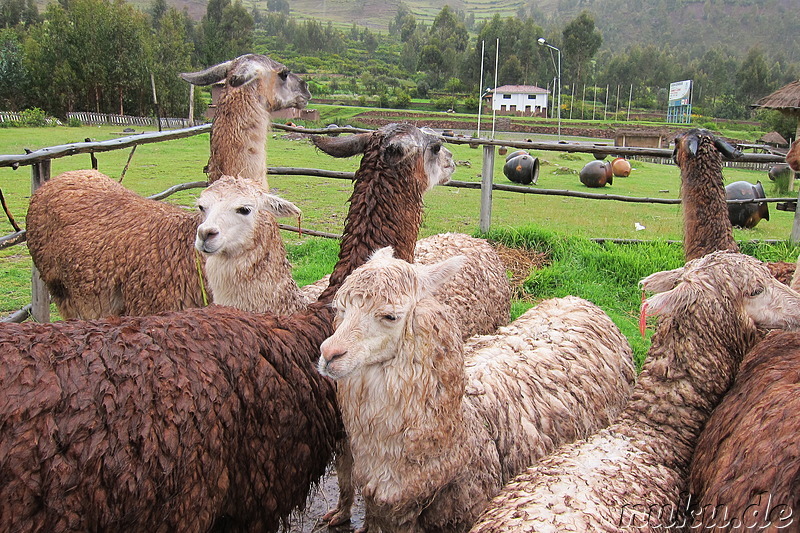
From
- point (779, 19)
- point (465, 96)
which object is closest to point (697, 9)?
point (779, 19)

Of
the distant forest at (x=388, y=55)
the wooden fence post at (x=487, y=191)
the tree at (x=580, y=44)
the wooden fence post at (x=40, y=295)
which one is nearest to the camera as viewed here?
the wooden fence post at (x=40, y=295)

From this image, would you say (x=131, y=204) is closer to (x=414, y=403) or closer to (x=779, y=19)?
(x=414, y=403)

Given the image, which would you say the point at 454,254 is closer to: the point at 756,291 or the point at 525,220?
the point at 756,291

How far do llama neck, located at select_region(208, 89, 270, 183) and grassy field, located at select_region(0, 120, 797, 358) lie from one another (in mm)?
2245

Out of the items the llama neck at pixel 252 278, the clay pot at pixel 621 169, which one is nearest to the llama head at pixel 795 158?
the llama neck at pixel 252 278

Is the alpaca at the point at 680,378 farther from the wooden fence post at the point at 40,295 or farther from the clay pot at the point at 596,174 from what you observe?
the clay pot at the point at 596,174

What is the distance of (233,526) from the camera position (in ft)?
8.60

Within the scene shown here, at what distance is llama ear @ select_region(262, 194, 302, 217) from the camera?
3.90 m

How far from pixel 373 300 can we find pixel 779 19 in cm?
21330

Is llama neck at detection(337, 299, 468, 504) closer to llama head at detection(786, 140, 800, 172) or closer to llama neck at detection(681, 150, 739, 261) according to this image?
llama neck at detection(681, 150, 739, 261)

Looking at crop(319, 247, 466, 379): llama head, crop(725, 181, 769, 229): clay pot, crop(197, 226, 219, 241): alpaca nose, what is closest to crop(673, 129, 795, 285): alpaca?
crop(319, 247, 466, 379): llama head

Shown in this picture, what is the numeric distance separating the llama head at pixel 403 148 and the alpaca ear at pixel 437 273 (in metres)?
1.27

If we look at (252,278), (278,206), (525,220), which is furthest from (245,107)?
(525,220)

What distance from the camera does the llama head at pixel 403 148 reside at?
3.85 metres
